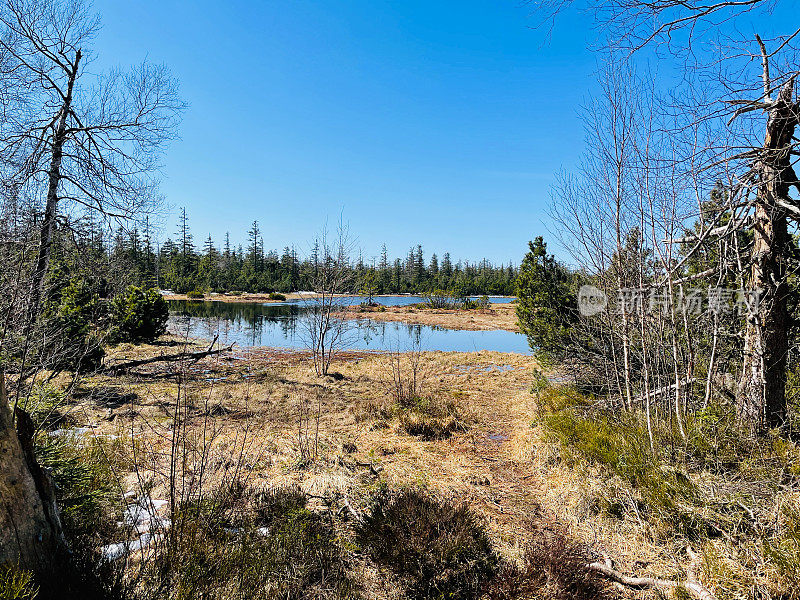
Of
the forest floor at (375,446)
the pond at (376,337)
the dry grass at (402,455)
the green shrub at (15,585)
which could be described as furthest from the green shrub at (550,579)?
the pond at (376,337)

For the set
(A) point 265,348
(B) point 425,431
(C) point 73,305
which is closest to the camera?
(B) point 425,431

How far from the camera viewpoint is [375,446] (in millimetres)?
5941

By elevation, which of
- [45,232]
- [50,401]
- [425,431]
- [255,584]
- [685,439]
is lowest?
[425,431]

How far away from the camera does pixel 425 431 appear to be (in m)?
6.59

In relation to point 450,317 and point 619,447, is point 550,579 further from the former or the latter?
point 450,317

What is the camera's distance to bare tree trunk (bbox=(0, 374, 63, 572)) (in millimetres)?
1777

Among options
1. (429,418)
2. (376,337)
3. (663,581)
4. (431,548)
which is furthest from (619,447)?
(376,337)

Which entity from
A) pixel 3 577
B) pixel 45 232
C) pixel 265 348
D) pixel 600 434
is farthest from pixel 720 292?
pixel 265 348

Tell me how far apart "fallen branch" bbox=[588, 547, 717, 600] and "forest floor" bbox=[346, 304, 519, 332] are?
926 inches

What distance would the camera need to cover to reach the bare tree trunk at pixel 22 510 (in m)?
1.78

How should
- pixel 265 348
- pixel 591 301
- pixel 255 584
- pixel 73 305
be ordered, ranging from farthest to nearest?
pixel 265 348 < pixel 73 305 < pixel 591 301 < pixel 255 584

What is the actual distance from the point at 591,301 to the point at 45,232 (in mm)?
9189

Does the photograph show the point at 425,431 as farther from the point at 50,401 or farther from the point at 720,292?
the point at 50,401

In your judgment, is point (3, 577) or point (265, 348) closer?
point (3, 577)
